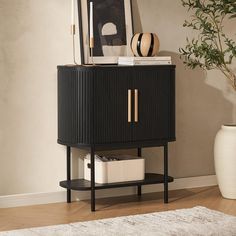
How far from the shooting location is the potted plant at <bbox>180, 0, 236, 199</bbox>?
18.0 feet

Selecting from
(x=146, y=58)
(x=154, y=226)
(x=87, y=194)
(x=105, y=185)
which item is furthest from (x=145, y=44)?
(x=154, y=226)

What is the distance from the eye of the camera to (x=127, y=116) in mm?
5164

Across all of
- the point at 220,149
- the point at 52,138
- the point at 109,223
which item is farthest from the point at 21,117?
the point at 220,149

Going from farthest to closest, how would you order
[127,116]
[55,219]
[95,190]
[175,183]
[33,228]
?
[175,183] < [95,190] < [127,116] < [55,219] < [33,228]

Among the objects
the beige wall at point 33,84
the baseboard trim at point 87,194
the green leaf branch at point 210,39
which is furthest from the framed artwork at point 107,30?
the baseboard trim at point 87,194

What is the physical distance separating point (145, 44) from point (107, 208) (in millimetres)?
1218

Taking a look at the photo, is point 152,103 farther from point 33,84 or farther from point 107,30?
point 33,84

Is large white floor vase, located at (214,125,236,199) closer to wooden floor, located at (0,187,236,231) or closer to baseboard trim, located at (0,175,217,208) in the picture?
wooden floor, located at (0,187,236,231)

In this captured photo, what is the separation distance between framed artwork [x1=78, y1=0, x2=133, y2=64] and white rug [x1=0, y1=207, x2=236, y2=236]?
1292 mm

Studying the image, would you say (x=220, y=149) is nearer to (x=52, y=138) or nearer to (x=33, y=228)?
(x=52, y=138)

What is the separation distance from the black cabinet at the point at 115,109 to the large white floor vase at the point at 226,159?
0.41m

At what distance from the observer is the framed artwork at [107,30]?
5.37 meters

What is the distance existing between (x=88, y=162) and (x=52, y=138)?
1.06 feet

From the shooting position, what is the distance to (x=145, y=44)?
5.29 m
